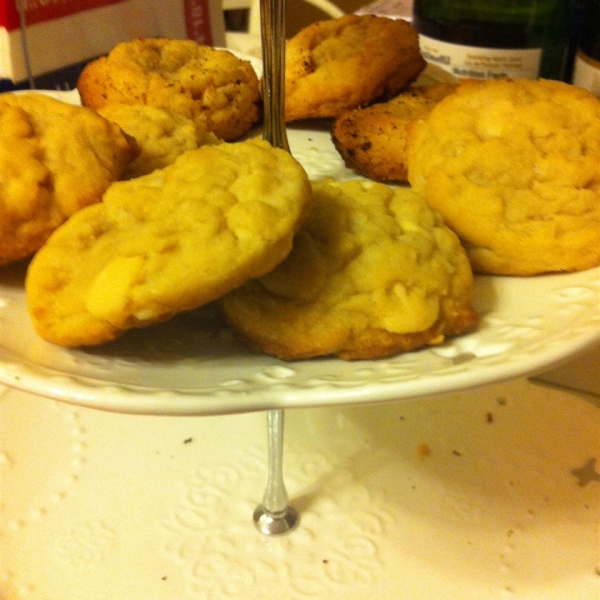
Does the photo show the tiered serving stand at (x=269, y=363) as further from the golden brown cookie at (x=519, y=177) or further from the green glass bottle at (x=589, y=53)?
the green glass bottle at (x=589, y=53)

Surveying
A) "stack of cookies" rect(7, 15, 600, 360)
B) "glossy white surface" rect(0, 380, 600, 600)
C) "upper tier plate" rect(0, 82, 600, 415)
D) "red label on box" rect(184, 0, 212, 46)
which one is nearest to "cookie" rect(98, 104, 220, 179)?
"stack of cookies" rect(7, 15, 600, 360)

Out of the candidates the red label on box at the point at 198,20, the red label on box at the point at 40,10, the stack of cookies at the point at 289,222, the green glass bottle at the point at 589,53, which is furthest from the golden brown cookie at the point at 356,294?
the red label on box at the point at 198,20

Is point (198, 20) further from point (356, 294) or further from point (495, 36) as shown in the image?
point (356, 294)

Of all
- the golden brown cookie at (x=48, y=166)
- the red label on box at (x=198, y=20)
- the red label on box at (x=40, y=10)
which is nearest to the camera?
the golden brown cookie at (x=48, y=166)

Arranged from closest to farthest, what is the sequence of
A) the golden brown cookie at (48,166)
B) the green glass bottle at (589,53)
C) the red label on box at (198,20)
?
the golden brown cookie at (48,166), the green glass bottle at (589,53), the red label on box at (198,20)

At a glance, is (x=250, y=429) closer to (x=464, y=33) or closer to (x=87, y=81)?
(x=87, y=81)

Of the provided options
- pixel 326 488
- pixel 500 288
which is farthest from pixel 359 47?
pixel 326 488

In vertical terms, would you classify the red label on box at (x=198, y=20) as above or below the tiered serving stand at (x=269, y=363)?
below

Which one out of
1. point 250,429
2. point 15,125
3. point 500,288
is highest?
point 15,125
